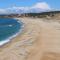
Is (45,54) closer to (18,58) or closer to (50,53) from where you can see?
(50,53)

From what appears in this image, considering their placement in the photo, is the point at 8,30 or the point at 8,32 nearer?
the point at 8,32

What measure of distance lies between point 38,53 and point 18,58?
5.99ft

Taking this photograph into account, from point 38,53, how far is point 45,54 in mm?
748

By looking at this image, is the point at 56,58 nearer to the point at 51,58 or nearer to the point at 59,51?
the point at 51,58

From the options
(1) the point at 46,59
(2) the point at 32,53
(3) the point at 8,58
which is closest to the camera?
(1) the point at 46,59

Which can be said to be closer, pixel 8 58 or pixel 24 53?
pixel 8 58

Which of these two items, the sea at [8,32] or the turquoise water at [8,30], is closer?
the sea at [8,32]

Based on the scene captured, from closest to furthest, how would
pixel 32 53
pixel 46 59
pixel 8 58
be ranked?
pixel 46 59
pixel 8 58
pixel 32 53

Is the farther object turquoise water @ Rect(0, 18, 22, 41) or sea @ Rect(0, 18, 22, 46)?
turquoise water @ Rect(0, 18, 22, 41)

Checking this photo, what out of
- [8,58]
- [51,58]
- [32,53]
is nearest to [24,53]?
[32,53]

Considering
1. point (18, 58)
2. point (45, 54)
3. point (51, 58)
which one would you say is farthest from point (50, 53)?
point (18, 58)

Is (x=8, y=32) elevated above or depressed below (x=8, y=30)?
above

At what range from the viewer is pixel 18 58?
15.5m

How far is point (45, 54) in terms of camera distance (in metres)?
16.0
